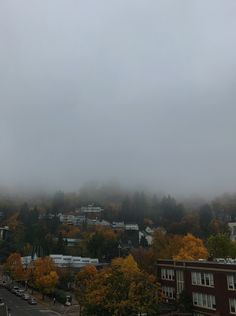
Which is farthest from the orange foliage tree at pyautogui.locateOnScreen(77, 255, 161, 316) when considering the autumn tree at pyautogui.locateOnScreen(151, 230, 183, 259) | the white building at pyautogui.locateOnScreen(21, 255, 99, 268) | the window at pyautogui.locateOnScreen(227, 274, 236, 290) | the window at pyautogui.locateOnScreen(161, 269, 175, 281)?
the white building at pyautogui.locateOnScreen(21, 255, 99, 268)

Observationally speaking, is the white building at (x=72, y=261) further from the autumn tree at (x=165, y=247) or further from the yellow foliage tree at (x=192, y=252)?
the yellow foliage tree at (x=192, y=252)

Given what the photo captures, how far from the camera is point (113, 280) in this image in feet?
177

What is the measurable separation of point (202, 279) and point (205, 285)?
104cm

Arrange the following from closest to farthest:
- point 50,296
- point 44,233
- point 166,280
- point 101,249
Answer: point 166,280, point 50,296, point 101,249, point 44,233

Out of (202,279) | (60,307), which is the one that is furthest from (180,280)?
(60,307)

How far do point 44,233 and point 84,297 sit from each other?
13932 cm

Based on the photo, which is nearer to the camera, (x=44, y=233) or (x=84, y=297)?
(x=84, y=297)

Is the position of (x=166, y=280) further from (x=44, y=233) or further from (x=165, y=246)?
(x=44, y=233)

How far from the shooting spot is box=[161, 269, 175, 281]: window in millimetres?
68875

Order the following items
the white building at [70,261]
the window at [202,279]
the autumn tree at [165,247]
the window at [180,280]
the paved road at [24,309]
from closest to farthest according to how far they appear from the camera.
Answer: the window at [202,279] < the window at [180,280] < the paved road at [24,309] < the autumn tree at [165,247] < the white building at [70,261]

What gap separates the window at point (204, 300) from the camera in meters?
56.0

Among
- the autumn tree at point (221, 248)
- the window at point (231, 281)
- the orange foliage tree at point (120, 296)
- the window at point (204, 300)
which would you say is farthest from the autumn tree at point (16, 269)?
the window at point (231, 281)

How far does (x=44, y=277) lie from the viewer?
9550 cm

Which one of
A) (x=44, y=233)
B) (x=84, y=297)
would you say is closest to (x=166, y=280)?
(x=84, y=297)
